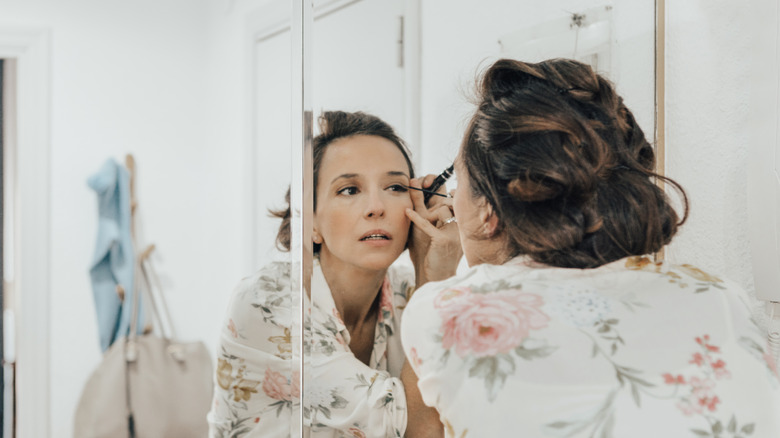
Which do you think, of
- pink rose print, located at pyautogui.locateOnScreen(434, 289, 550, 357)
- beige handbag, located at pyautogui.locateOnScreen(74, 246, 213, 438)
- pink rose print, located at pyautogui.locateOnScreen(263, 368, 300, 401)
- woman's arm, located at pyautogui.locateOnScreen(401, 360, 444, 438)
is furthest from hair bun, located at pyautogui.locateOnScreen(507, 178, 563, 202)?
beige handbag, located at pyautogui.locateOnScreen(74, 246, 213, 438)

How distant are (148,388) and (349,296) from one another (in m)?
0.49

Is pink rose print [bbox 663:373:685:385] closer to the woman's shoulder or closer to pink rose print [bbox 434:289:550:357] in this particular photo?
pink rose print [bbox 434:289:550:357]

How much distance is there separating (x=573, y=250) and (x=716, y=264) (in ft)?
1.03

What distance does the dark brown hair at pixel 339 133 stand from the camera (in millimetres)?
533

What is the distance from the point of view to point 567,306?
53cm

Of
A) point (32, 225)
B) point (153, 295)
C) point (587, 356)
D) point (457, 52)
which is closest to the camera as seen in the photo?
point (587, 356)

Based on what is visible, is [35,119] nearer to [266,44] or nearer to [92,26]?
[92,26]

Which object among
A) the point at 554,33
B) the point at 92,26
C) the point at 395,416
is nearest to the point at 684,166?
the point at 554,33

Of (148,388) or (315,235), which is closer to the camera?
(315,235)

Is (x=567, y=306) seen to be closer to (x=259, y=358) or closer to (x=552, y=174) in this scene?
(x=552, y=174)

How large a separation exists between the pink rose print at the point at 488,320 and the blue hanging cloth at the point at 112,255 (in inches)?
20.5

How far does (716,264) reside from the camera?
75cm

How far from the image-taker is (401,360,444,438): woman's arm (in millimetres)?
526

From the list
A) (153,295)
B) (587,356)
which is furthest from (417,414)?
(153,295)
